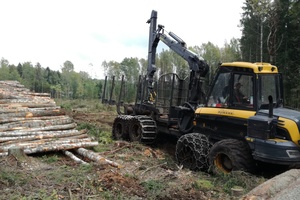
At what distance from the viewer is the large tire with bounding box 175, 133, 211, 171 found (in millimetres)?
7352

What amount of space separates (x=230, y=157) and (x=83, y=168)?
10.2 feet

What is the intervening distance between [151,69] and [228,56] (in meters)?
39.7

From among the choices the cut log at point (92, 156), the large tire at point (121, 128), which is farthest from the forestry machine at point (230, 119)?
the cut log at point (92, 156)

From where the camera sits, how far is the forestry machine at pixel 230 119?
627 centimetres

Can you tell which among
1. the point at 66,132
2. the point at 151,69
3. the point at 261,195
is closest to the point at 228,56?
the point at 151,69

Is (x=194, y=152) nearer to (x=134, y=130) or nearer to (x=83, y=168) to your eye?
(x=83, y=168)

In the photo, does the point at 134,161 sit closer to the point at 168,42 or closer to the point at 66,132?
the point at 66,132

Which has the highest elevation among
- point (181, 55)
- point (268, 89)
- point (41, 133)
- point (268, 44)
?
point (268, 44)

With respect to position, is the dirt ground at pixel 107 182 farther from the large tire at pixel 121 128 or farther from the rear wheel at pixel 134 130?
the large tire at pixel 121 128

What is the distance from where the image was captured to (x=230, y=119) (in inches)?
283

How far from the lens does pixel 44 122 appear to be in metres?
10.0

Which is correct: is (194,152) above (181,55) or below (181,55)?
below

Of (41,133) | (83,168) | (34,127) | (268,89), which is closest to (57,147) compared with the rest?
(41,133)

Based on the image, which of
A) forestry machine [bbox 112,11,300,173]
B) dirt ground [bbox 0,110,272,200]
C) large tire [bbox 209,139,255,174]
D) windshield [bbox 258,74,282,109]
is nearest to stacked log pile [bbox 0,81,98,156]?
dirt ground [bbox 0,110,272,200]
